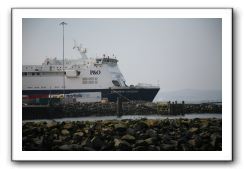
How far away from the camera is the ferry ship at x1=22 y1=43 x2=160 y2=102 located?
6.37 m

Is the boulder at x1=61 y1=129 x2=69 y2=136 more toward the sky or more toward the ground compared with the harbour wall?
more toward the ground

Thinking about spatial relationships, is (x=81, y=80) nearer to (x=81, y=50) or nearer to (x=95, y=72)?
(x=95, y=72)

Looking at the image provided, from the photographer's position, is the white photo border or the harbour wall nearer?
the white photo border

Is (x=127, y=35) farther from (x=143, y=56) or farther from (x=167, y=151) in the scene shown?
(x=167, y=151)

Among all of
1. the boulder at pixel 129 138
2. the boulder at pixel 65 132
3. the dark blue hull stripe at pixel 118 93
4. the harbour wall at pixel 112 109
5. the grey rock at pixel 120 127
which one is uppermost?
the dark blue hull stripe at pixel 118 93

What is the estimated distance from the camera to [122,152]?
6309 mm

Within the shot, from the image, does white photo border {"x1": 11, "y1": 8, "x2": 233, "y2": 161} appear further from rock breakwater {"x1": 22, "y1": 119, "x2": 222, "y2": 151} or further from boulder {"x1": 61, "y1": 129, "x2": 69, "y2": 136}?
boulder {"x1": 61, "y1": 129, "x2": 69, "y2": 136}

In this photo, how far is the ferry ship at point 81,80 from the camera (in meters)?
6.37

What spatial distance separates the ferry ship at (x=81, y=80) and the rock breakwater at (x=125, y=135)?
24cm

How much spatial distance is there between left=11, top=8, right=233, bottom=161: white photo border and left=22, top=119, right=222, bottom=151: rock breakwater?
0.14 feet

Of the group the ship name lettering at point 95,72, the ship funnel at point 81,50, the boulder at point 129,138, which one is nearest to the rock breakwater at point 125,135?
the boulder at point 129,138

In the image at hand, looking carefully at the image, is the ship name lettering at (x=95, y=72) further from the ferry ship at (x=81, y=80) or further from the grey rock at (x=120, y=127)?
the grey rock at (x=120, y=127)

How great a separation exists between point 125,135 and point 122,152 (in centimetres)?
16

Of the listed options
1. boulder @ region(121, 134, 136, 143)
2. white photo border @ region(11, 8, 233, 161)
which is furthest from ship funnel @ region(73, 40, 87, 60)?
boulder @ region(121, 134, 136, 143)
